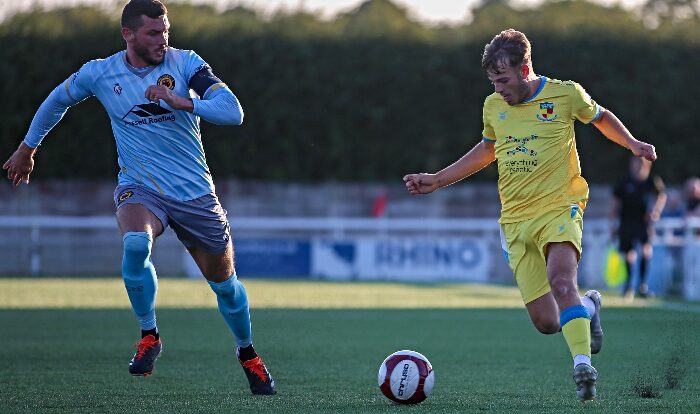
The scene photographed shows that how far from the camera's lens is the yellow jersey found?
7.55 m

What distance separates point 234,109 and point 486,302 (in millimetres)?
11534

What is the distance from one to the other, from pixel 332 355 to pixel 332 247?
47.8 feet

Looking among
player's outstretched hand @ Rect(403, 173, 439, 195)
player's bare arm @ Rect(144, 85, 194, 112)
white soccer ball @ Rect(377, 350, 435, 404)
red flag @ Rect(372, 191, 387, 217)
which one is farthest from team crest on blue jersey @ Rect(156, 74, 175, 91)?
red flag @ Rect(372, 191, 387, 217)

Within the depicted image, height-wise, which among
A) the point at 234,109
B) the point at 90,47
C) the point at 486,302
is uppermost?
the point at 90,47

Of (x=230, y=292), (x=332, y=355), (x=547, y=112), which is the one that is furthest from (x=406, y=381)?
(x=332, y=355)

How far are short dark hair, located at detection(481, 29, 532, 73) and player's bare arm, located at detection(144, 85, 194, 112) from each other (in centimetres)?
166

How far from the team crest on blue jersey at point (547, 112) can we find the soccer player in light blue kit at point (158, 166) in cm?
172

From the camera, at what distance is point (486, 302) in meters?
18.4

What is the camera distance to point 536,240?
7574mm

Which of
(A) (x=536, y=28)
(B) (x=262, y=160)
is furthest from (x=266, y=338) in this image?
(A) (x=536, y=28)

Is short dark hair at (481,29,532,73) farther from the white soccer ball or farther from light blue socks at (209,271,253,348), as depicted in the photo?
light blue socks at (209,271,253,348)

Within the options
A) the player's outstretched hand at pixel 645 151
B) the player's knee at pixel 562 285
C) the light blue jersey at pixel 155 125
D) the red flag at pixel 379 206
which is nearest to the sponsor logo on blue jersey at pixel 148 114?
the light blue jersey at pixel 155 125

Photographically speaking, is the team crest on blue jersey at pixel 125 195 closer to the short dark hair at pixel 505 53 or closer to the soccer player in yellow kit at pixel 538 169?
the soccer player in yellow kit at pixel 538 169

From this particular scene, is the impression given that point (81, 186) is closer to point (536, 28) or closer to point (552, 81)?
point (536, 28)
